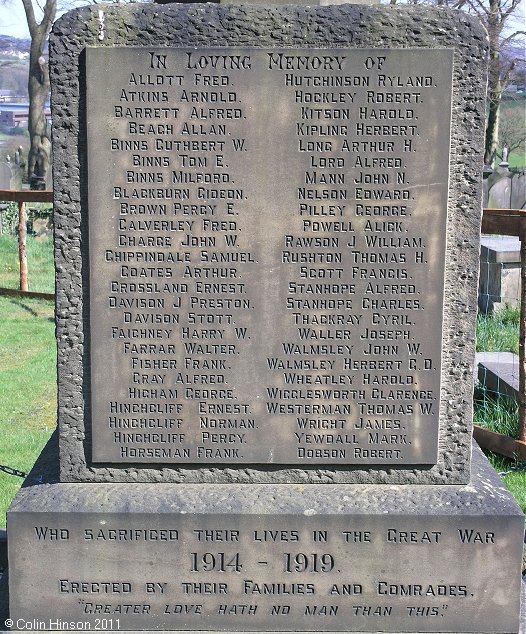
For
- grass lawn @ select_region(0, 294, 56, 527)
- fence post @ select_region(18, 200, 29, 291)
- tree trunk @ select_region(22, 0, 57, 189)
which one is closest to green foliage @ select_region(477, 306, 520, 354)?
Answer: grass lawn @ select_region(0, 294, 56, 527)

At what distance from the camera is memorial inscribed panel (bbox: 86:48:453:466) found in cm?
303

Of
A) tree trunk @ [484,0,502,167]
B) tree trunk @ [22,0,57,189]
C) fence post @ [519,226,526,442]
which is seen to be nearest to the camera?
fence post @ [519,226,526,442]

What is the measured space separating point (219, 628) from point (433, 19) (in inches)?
90.8

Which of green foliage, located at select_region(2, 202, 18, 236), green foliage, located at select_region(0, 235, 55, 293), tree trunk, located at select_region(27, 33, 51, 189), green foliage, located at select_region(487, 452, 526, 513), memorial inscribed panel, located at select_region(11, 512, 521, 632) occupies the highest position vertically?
tree trunk, located at select_region(27, 33, 51, 189)

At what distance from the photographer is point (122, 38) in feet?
9.98

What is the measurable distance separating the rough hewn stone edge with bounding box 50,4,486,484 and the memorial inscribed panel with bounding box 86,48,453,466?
60mm

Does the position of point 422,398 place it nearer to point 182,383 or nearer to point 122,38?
point 182,383

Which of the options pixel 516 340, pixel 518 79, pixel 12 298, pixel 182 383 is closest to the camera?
pixel 182 383

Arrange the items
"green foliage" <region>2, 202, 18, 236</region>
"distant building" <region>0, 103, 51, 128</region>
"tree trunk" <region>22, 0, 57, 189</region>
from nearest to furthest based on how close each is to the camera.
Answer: "green foliage" <region>2, 202, 18, 236</region>, "tree trunk" <region>22, 0, 57, 189</region>, "distant building" <region>0, 103, 51, 128</region>

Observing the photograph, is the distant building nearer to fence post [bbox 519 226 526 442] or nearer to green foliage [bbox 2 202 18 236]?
green foliage [bbox 2 202 18 236]

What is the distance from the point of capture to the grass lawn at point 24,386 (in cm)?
581

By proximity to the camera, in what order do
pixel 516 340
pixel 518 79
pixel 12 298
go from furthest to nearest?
pixel 518 79 < pixel 12 298 < pixel 516 340

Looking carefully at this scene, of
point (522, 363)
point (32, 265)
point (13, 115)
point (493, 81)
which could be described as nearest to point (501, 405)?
point (522, 363)

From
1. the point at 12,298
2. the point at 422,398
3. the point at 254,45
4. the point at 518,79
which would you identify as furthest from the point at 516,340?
the point at 518,79
